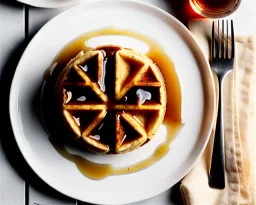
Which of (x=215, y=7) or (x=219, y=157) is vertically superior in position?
(x=215, y=7)

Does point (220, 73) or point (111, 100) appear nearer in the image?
point (111, 100)

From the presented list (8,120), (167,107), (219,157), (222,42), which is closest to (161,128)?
(167,107)

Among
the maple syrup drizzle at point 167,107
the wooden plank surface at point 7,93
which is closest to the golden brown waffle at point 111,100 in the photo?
the maple syrup drizzle at point 167,107

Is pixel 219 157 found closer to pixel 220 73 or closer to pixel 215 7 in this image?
pixel 220 73

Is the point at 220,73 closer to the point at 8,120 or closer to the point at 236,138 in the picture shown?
the point at 236,138

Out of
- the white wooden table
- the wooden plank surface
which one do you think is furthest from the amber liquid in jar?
the wooden plank surface

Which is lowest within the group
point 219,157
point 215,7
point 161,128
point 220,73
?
point 219,157
